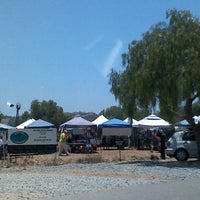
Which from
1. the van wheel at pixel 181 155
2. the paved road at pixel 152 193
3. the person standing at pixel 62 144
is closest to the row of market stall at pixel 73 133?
the person standing at pixel 62 144

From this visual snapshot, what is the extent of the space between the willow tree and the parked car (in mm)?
1124

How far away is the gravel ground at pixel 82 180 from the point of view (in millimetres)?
13617

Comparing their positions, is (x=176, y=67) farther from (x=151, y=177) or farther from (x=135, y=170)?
(x=151, y=177)

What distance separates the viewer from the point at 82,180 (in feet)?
55.0

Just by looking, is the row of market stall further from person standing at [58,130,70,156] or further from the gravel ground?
person standing at [58,130,70,156]

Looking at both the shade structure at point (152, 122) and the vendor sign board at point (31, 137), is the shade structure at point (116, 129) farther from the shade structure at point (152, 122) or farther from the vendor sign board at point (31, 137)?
the vendor sign board at point (31, 137)

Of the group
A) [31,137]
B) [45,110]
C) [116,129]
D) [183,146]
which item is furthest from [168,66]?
[45,110]

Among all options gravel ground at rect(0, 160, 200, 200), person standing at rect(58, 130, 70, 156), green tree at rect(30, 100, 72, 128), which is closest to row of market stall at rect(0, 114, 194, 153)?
gravel ground at rect(0, 160, 200, 200)

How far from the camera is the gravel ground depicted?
44.7 feet

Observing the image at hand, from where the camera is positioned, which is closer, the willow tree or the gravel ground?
the gravel ground

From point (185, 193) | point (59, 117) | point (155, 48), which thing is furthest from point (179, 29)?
point (59, 117)

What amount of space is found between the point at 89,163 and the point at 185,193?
12144mm

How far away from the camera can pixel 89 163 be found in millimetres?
25000

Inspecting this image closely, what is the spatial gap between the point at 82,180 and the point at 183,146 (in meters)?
11.2
